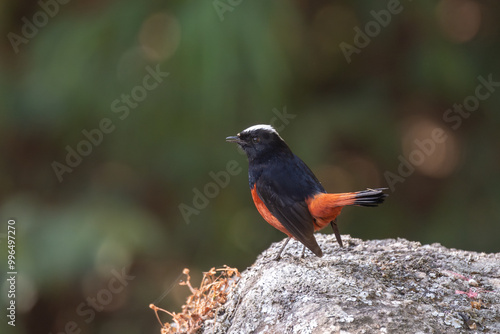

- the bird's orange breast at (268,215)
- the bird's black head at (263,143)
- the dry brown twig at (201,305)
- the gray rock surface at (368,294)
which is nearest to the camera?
the gray rock surface at (368,294)

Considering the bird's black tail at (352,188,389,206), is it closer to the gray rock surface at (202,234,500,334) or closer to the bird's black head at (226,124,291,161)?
the gray rock surface at (202,234,500,334)

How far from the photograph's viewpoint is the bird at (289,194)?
2.83 meters

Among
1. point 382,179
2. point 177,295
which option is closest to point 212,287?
point 177,295

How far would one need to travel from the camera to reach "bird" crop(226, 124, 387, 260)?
283 cm

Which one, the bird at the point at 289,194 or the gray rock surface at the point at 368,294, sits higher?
the bird at the point at 289,194

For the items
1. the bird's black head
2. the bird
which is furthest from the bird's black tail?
the bird's black head

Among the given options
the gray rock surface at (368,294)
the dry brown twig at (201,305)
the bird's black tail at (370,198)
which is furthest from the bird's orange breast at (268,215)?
the bird's black tail at (370,198)

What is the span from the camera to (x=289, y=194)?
10.2ft

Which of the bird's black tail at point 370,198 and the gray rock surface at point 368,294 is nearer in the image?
the gray rock surface at point 368,294

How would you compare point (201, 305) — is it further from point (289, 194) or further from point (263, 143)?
point (263, 143)

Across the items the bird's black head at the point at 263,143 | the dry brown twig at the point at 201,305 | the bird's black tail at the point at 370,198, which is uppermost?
the bird's black head at the point at 263,143

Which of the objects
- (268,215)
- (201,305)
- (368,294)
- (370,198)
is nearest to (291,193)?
(268,215)

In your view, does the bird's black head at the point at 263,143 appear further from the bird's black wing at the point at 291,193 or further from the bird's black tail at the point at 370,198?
the bird's black tail at the point at 370,198

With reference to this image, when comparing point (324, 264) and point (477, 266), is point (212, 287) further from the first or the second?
point (477, 266)
